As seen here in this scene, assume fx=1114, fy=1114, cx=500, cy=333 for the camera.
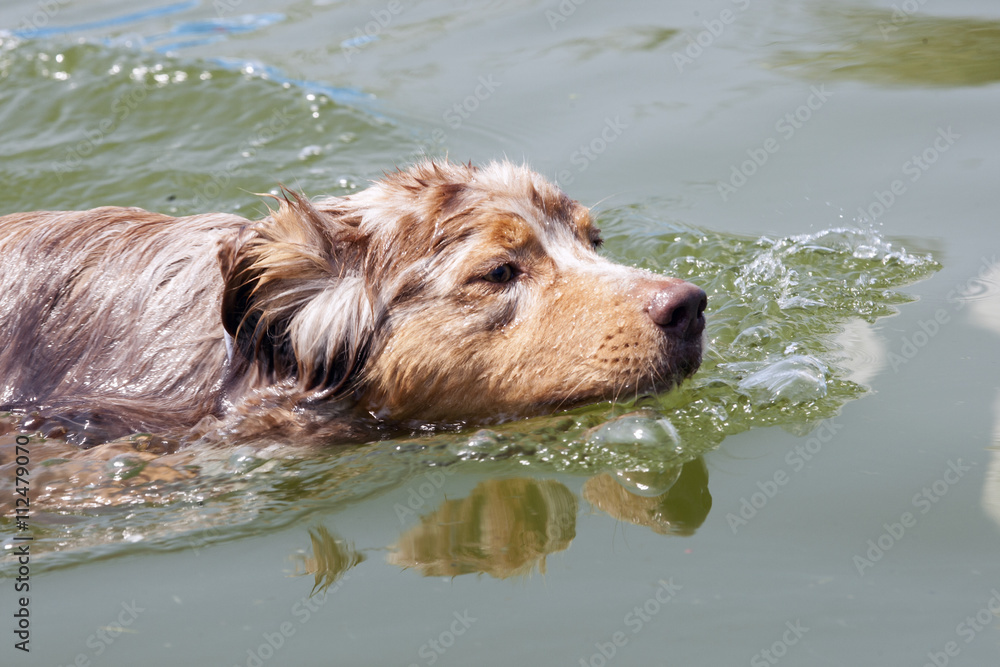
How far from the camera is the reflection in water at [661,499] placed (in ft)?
15.1

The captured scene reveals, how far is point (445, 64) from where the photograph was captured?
37.0 feet

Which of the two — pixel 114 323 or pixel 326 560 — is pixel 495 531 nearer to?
pixel 326 560

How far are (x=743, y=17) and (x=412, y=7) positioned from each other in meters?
3.77

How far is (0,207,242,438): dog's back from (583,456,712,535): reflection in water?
6.68ft

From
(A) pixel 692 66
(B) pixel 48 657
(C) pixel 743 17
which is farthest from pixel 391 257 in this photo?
(C) pixel 743 17

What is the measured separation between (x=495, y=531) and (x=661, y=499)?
2.42 feet

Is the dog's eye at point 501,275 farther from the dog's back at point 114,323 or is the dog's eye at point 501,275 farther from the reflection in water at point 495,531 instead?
the dog's back at point 114,323

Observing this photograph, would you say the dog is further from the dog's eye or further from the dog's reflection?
the dog's reflection

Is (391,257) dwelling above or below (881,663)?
above

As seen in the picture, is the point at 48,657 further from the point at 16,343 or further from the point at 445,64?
the point at 445,64

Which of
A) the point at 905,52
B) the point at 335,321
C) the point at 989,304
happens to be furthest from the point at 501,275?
the point at 905,52

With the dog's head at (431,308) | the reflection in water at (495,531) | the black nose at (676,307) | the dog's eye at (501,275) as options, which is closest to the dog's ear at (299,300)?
the dog's head at (431,308)

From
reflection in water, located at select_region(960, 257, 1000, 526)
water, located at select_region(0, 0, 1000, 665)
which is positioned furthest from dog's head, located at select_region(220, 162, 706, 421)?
reflection in water, located at select_region(960, 257, 1000, 526)

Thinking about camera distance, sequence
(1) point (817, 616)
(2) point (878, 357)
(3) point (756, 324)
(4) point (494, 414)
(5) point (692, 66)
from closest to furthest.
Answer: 1. (1) point (817, 616)
2. (4) point (494, 414)
3. (2) point (878, 357)
4. (3) point (756, 324)
5. (5) point (692, 66)
